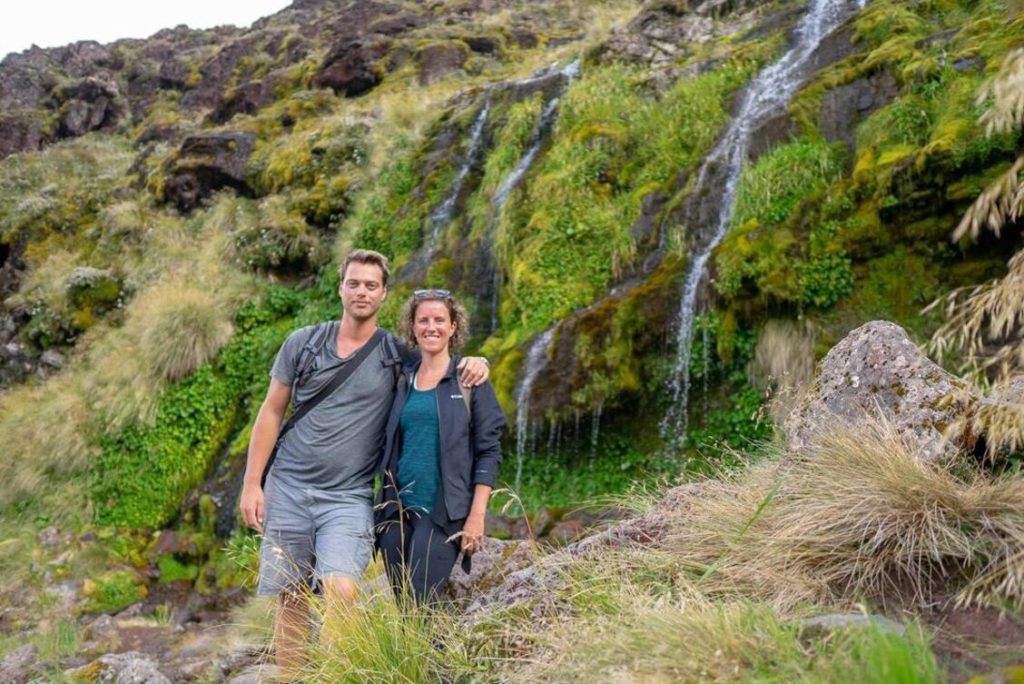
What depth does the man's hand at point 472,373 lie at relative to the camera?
3605mm

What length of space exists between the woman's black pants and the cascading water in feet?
13.3

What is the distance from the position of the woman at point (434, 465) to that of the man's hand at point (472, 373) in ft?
0.10

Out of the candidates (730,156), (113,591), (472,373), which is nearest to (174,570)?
(113,591)

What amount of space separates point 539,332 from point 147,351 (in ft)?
20.5

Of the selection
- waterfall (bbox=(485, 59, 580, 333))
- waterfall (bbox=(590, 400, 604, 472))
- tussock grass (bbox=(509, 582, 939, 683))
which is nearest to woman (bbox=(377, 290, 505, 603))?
tussock grass (bbox=(509, 582, 939, 683))

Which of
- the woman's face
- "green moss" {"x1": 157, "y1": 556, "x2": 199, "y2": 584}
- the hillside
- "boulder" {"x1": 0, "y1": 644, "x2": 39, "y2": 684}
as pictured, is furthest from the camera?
"green moss" {"x1": 157, "y1": 556, "x2": 199, "y2": 584}

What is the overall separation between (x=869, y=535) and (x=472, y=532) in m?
1.63

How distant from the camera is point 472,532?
343cm

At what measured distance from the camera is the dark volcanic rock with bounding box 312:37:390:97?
2077 centimetres

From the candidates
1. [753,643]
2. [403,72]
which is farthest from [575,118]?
[403,72]

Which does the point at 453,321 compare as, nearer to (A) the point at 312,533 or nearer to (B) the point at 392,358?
(B) the point at 392,358

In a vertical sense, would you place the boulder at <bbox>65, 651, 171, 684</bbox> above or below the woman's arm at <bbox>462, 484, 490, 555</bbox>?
below

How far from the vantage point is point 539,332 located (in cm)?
781

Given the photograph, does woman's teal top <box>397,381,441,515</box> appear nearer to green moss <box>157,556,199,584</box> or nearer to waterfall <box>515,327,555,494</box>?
waterfall <box>515,327,555,494</box>
